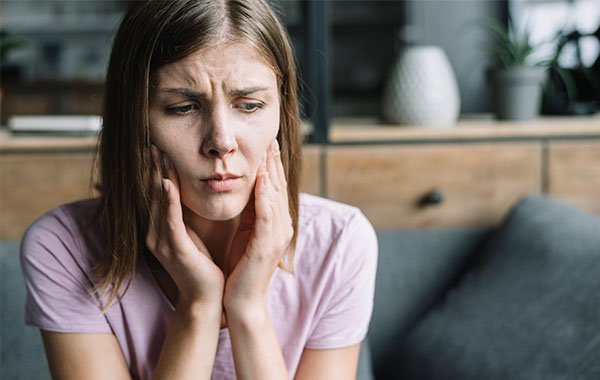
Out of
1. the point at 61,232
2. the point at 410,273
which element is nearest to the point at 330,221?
the point at 61,232

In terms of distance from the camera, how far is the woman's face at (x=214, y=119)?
104 centimetres

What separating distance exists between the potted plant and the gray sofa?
28cm

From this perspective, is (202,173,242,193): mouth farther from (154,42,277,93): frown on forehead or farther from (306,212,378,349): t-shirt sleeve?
(306,212,378,349): t-shirt sleeve

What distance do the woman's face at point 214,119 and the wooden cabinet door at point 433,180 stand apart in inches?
24.9

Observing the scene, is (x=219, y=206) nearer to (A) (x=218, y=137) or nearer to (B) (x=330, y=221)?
(A) (x=218, y=137)

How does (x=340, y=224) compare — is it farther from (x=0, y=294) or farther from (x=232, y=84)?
(x=0, y=294)

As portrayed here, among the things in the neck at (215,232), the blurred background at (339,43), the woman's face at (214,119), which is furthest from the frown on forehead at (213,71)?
the blurred background at (339,43)

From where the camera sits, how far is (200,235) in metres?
1.22

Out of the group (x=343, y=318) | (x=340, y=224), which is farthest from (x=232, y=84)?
(x=343, y=318)

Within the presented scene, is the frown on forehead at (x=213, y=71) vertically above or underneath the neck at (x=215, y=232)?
above

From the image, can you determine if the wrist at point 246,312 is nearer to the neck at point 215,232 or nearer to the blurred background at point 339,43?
the neck at point 215,232

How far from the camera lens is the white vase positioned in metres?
1.76

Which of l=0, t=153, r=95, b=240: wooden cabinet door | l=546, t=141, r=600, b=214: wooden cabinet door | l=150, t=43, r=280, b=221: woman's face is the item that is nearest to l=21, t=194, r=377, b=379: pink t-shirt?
l=150, t=43, r=280, b=221: woman's face

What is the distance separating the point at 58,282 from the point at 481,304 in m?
0.87
